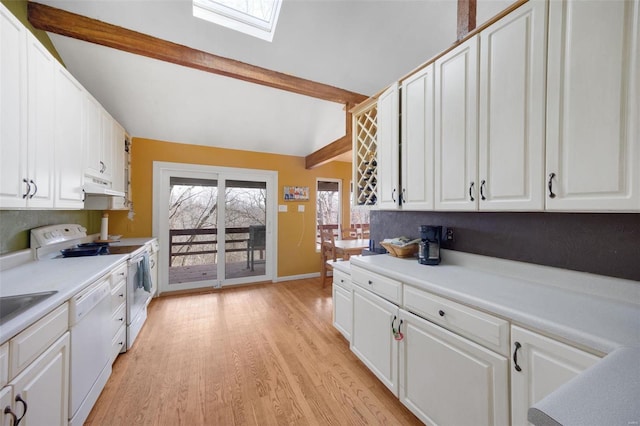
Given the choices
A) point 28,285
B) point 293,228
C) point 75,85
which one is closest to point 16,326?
point 28,285

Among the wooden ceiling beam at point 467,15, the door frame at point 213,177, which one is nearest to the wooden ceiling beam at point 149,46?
the wooden ceiling beam at point 467,15

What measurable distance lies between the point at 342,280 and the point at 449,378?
1145 mm

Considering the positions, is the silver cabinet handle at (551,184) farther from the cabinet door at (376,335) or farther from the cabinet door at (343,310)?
the cabinet door at (343,310)

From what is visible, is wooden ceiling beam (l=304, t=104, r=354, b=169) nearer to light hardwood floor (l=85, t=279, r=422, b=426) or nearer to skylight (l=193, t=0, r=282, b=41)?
skylight (l=193, t=0, r=282, b=41)

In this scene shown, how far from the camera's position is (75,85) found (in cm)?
188

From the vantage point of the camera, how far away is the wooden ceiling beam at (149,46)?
1868 millimetres

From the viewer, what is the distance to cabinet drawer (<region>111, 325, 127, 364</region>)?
5.92 feet

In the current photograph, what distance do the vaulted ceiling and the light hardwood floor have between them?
8.72 feet

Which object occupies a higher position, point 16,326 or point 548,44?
point 548,44

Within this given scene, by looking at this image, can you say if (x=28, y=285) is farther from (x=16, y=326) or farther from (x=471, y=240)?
(x=471, y=240)

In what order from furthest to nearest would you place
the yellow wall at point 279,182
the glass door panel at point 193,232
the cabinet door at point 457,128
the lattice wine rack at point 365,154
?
the glass door panel at point 193,232 < the yellow wall at point 279,182 < the lattice wine rack at point 365,154 < the cabinet door at point 457,128

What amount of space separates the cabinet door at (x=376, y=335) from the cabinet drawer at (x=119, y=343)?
1900mm

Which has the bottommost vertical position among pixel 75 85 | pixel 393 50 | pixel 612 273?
pixel 612 273

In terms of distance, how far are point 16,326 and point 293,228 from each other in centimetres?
356
